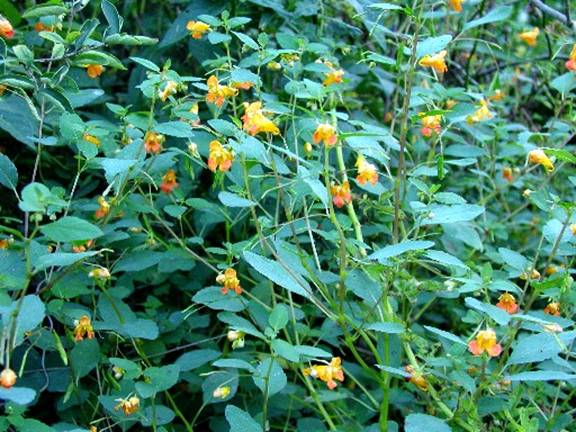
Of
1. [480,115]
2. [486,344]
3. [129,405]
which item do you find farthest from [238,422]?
[480,115]

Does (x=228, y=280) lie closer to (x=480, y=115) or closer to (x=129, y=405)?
(x=129, y=405)

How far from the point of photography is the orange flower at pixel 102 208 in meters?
1.47

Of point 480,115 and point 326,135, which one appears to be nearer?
point 326,135

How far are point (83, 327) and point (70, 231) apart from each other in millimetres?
406

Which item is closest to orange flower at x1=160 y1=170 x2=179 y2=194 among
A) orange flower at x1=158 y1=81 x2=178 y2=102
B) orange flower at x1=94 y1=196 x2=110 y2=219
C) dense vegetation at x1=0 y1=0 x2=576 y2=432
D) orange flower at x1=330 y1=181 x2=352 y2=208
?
dense vegetation at x1=0 y1=0 x2=576 y2=432

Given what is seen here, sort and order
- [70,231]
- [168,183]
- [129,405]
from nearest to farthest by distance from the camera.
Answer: [70,231]
[129,405]
[168,183]

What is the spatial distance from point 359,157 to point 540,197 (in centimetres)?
45

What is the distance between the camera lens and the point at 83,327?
147 cm

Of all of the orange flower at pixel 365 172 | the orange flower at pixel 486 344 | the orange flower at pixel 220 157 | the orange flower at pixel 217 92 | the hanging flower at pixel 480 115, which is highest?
the orange flower at pixel 217 92

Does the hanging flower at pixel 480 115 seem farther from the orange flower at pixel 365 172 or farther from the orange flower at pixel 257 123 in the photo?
the orange flower at pixel 257 123

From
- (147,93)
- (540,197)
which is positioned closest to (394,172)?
(540,197)

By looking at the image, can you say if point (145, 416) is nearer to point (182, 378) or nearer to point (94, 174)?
point (182, 378)

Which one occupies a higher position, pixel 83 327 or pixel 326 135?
pixel 326 135

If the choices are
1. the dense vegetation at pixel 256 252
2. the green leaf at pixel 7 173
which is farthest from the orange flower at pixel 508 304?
the green leaf at pixel 7 173
